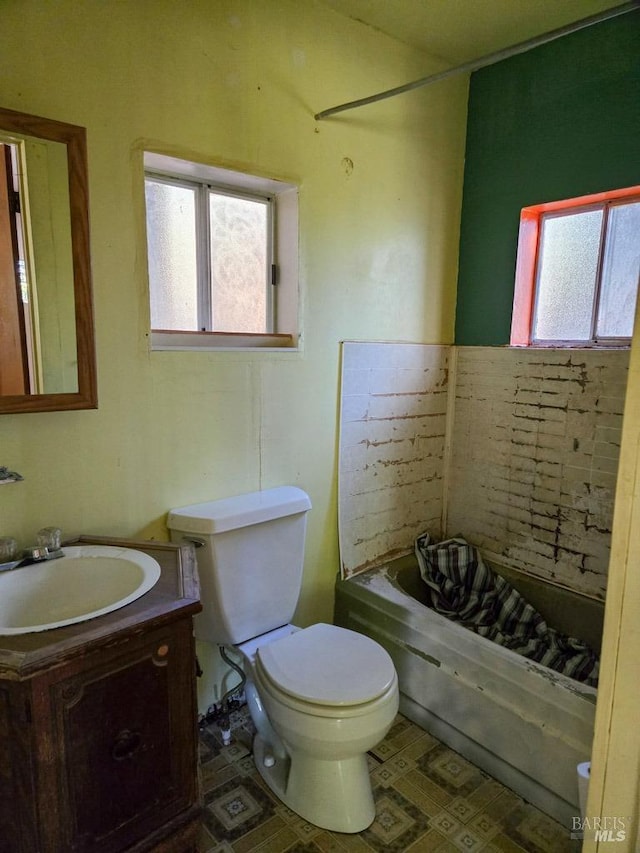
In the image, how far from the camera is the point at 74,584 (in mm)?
1352

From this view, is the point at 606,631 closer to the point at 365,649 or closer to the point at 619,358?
the point at 365,649

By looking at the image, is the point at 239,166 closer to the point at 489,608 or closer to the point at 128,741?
the point at 128,741

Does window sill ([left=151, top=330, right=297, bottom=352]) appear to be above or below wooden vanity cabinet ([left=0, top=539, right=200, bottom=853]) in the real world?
above

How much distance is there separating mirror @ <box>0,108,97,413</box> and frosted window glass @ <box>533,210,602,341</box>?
5.90 ft

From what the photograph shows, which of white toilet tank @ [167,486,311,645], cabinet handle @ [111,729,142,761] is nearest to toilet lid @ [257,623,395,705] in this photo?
white toilet tank @ [167,486,311,645]

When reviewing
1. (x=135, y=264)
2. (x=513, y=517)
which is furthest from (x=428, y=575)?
(x=135, y=264)

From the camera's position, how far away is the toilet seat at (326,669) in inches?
55.9

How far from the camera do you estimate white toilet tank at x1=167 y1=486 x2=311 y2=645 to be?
1.62 metres

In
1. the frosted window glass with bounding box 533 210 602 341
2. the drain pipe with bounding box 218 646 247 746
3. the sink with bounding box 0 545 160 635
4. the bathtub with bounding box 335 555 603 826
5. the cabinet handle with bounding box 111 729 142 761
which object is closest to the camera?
the cabinet handle with bounding box 111 729 142 761

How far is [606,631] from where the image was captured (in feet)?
2.62

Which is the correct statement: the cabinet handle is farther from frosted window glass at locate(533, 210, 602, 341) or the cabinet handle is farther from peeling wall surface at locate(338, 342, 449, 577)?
frosted window glass at locate(533, 210, 602, 341)

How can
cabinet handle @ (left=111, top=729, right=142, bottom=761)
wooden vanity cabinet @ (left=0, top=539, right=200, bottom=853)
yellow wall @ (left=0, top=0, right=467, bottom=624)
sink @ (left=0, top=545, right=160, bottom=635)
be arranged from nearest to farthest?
wooden vanity cabinet @ (left=0, top=539, right=200, bottom=853) < cabinet handle @ (left=111, top=729, right=142, bottom=761) < sink @ (left=0, top=545, right=160, bottom=635) < yellow wall @ (left=0, top=0, right=467, bottom=624)

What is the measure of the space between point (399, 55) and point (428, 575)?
2.12 meters

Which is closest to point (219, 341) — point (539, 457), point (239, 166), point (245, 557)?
point (239, 166)
